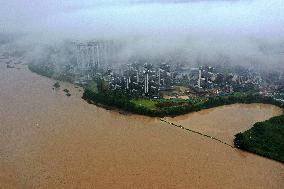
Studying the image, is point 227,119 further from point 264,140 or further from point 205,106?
point 264,140

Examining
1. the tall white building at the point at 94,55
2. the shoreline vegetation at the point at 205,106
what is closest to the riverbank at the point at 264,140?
the shoreline vegetation at the point at 205,106

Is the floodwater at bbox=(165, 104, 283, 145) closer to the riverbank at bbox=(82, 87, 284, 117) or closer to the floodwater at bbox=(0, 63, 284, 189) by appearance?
the floodwater at bbox=(0, 63, 284, 189)

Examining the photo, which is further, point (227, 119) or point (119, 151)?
point (227, 119)

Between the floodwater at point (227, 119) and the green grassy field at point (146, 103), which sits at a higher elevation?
the green grassy field at point (146, 103)

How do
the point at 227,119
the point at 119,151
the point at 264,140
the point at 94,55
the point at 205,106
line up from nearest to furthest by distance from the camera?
the point at 119,151
the point at 264,140
the point at 227,119
the point at 205,106
the point at 94,55

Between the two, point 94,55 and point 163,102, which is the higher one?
point 94,55

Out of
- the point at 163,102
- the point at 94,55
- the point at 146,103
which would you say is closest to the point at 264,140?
the point at 163,102

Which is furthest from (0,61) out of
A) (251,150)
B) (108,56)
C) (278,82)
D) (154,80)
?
(251,150)

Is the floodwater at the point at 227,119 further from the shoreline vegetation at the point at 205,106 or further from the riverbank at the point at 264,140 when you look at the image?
the riverbank at the point at 264,140
